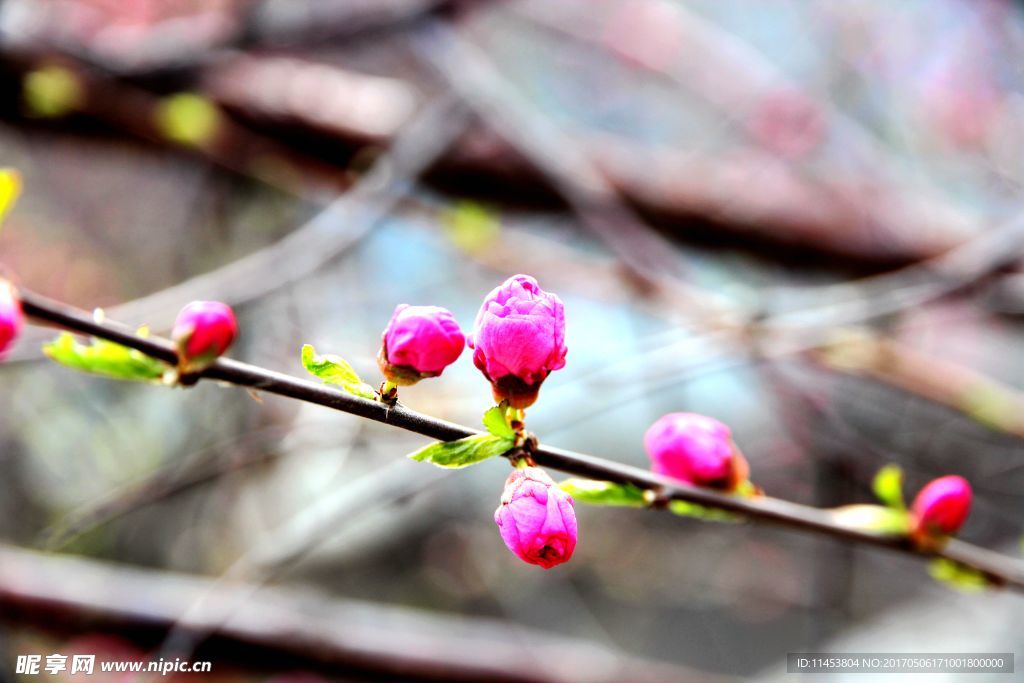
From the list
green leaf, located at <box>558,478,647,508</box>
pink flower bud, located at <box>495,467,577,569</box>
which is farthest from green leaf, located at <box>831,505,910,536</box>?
pink flower bud, located at <box>495,467,577,569</box>

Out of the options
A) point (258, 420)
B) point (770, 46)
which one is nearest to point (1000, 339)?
point (770, 46)

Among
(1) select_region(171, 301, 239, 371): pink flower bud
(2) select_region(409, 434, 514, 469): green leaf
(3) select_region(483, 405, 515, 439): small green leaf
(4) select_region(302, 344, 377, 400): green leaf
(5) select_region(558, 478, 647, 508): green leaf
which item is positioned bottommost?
(2) select_region(409, 434, 514, 469): green leaf

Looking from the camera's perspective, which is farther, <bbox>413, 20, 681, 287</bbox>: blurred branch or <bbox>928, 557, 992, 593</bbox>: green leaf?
<bbox>413, 20, 681, 287</bbox>: blurred branch

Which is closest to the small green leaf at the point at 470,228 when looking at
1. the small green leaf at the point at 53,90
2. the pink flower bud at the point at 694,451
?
the small green leaf at the point at 53,90

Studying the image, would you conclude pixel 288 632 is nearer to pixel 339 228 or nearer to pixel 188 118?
pixel 339 228

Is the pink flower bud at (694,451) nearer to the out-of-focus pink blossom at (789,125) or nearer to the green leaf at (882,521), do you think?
the green leaf at (882,521)

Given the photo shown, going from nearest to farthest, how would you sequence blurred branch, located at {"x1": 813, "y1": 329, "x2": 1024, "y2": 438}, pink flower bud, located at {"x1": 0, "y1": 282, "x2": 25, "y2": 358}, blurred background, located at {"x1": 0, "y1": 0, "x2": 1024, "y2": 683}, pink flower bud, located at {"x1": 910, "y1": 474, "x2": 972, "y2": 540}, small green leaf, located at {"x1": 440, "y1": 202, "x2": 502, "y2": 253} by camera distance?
→ pink flower bud, located at {"x1": 0, "y1": 282, "x2": 25, "y2": 358} < pink flower bud, located at {"x1": 910, "y1": 474, "x2": 972, "y2": 540} < blurred branch, located at {"x1": 813, "y1": 329, "x2": 1024, "y2": 438} < blurred background, located at {"x1": 0, "y1": 0, "x2": 1024, "y2": 683} < small green leaf, located at {"x1": 440, "y1": 202, "x2": 502, "y2": 253}

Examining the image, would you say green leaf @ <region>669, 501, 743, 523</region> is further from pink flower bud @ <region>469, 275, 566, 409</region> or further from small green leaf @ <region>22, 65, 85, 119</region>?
small green leaf @ <region>22, 65, 85, 119</region>
